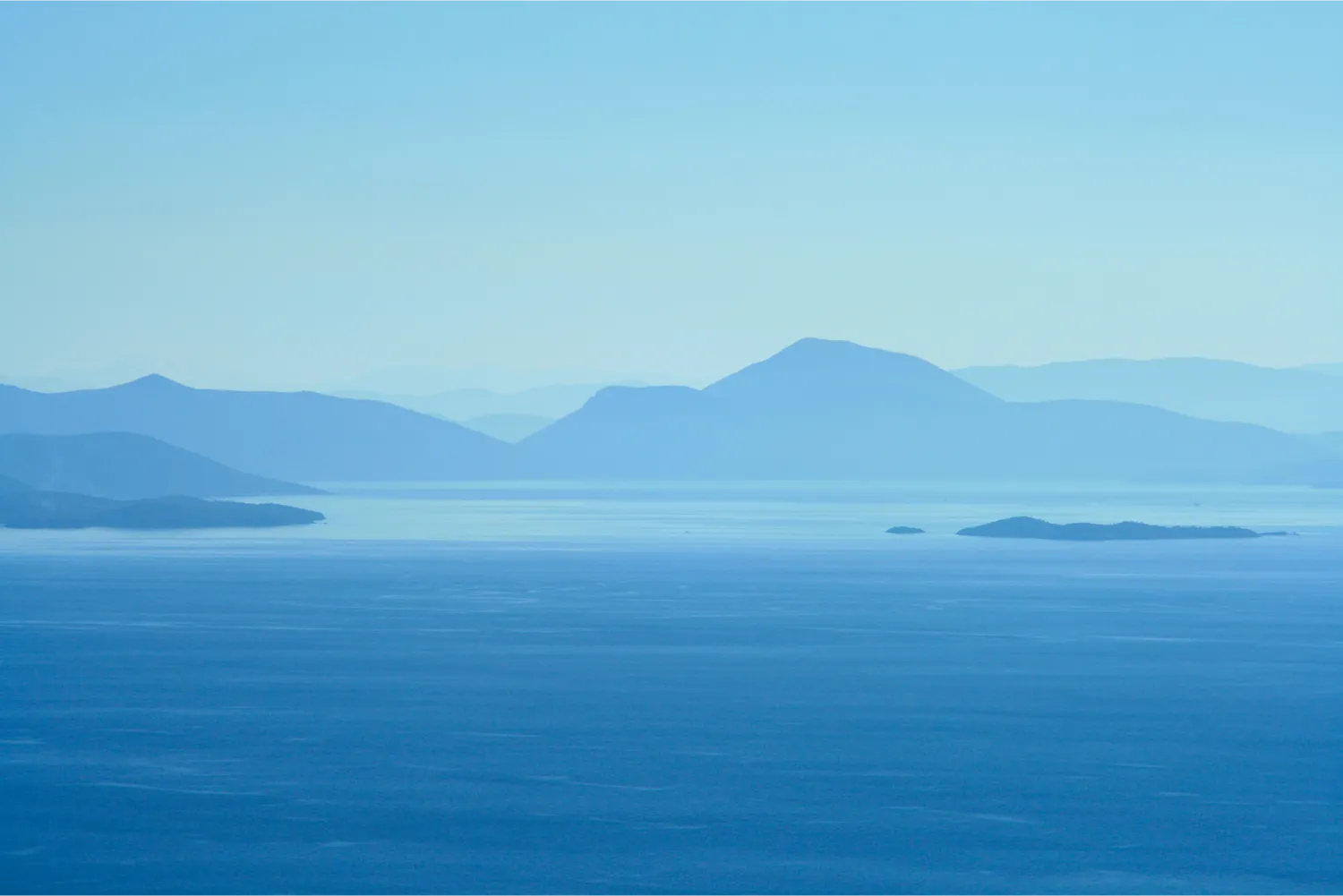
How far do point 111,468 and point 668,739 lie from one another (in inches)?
6513

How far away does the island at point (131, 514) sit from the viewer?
12156cm

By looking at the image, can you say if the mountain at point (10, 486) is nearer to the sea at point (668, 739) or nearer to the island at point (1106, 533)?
the sea at point (668, 739)

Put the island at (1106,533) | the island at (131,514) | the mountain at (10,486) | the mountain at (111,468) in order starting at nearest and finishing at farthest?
the island at (1106,533) < the island at (131,514) < the mountain at (10,486) < the mountain at (111,468)

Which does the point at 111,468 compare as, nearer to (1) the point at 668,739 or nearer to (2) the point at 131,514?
(2) the point at 131,514

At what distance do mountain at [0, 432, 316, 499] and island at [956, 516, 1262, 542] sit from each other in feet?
339

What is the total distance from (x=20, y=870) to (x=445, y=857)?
5.49 metres

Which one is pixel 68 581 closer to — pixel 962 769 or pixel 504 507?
pixel 962 769

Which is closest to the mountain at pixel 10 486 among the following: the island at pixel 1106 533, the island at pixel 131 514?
the island at pixel 131 514

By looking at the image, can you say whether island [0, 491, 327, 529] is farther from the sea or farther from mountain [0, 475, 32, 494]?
the sea

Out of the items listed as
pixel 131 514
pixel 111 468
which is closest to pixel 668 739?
pixel 131 514

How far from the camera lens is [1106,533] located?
104m

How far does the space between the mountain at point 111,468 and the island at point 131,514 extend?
146 ft

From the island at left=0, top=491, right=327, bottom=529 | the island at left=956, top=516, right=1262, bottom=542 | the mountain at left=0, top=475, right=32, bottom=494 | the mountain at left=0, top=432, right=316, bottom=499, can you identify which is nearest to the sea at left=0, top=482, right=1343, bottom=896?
the island at left=956, top=516, right=1262, bottom=542

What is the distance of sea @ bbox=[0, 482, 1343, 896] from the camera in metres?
21.0
